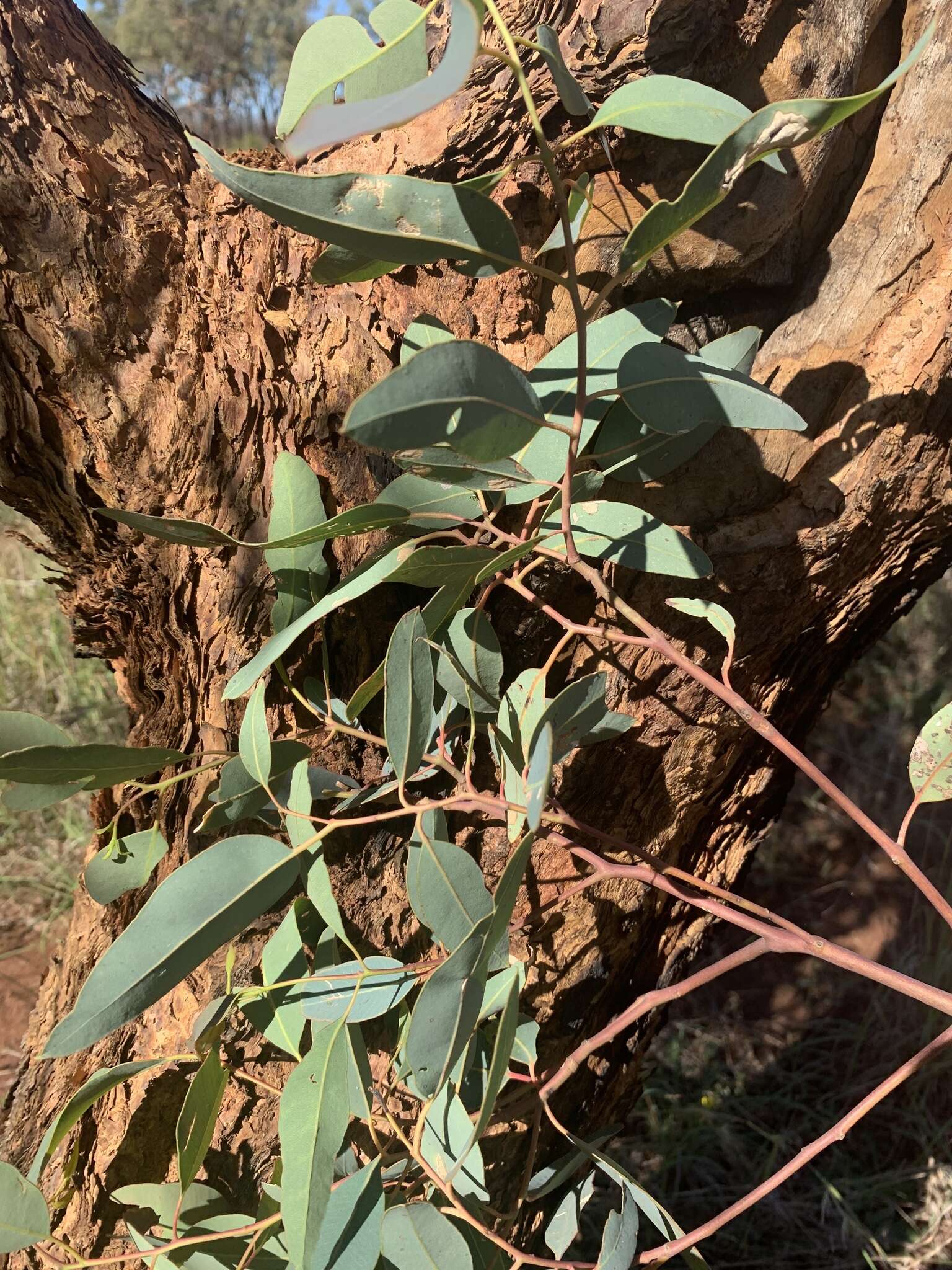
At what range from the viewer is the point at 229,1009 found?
2.25 feet

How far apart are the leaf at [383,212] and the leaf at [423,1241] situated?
1.92 ft

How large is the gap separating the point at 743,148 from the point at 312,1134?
617mm

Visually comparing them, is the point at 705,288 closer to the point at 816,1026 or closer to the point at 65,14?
the point at 65,14

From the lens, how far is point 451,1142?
2.17 feet

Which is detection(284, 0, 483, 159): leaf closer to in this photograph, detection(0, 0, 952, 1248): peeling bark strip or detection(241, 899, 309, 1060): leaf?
detection(0, 0, 952, 1248): peeling bark strip

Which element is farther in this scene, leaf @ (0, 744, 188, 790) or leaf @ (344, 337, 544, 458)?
leaf @ (0, 744, 188, 790)

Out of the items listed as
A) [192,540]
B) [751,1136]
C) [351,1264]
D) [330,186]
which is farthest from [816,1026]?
[330,186]

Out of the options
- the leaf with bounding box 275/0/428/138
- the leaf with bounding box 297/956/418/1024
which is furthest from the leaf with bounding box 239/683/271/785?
the leaf with bounding box 275/0/428/138

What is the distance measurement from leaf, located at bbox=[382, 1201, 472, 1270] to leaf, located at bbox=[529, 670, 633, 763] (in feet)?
1.02

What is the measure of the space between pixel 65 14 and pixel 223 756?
0.62 meters

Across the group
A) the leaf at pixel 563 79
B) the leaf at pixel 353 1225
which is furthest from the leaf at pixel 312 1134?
the leaf at pixel 563 79

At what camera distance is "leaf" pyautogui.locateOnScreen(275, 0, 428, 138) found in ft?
1.60

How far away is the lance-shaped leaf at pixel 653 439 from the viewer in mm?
663

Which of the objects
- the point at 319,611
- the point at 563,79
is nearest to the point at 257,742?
the point at 319,611
